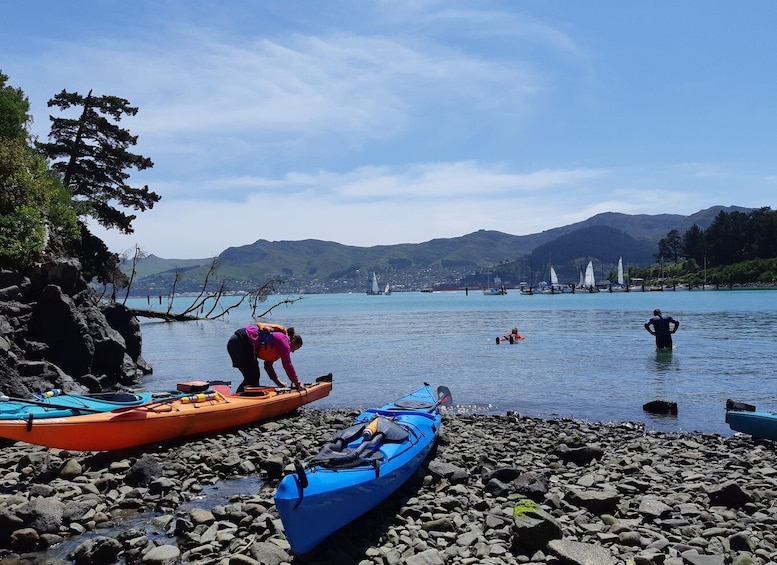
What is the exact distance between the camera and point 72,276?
18.1 m

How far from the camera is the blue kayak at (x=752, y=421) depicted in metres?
10.9

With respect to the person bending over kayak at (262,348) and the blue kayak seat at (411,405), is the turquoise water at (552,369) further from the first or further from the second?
the blue kayak seat at (411,405)

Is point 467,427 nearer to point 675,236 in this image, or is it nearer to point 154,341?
point 154,341

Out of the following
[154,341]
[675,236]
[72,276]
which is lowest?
[154,341]

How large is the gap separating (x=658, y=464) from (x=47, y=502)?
900cm

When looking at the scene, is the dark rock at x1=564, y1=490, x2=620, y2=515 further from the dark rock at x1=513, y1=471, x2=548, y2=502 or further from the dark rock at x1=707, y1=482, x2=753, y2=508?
the dark rock at x1=707, y1=482, x2=753, y2=508

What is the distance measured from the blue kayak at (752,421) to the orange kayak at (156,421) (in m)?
9.47

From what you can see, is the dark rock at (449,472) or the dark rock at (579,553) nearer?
the dark rock at (579,553)

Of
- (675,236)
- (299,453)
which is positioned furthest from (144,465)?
(675,236)

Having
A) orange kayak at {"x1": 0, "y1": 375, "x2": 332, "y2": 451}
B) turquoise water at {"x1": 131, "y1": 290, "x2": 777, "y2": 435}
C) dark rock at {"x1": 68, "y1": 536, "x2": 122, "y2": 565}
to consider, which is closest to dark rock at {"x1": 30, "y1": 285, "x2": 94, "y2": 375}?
turquoise water at {"x1": 131, "y1": 290, "x2": 777, "y2": 435}

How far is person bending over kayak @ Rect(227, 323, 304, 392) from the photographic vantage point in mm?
12908

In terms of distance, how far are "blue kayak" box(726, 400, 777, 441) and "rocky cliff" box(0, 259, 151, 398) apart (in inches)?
587

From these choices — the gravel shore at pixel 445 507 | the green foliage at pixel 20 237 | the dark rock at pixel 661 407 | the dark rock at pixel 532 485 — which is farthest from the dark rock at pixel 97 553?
the green foliage at pixel 20 237

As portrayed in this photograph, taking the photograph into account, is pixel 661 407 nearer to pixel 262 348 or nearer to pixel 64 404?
pixel 262 348
